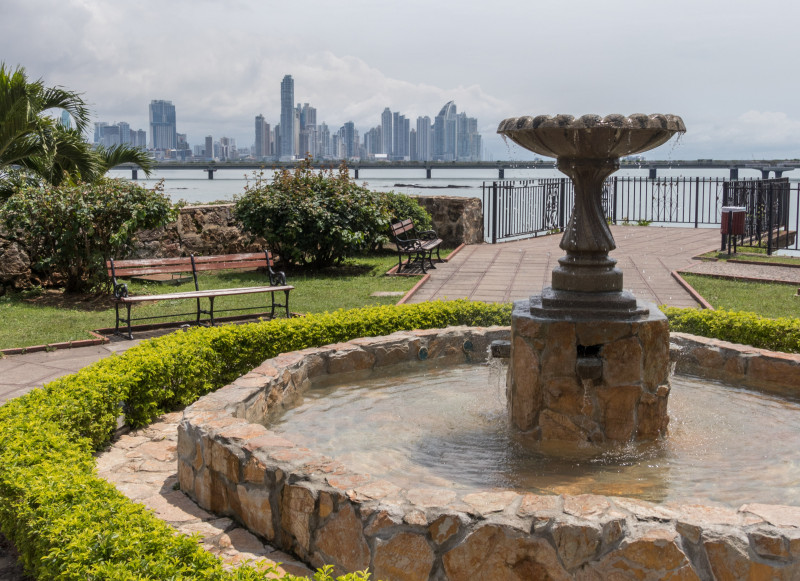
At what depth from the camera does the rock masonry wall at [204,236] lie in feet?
34.2

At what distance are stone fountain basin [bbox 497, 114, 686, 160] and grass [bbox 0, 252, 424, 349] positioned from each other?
4.99m

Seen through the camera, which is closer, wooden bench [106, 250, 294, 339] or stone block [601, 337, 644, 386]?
stone block [601, 337, 644, 386]

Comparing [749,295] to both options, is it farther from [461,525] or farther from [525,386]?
[461,525]

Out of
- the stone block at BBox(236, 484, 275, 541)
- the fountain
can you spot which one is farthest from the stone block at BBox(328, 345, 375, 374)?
the stone block at BBox(236, 484, 275, 541)

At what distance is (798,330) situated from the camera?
627 centimetres

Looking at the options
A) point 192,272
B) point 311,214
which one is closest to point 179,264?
point 192,272

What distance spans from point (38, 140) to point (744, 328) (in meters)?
10.4

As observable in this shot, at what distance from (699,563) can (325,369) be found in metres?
3.63

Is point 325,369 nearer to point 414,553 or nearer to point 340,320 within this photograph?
point 340,320

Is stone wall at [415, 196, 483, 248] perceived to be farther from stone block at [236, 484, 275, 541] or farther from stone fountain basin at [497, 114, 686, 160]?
stone block at [236, 484, 275, 541]

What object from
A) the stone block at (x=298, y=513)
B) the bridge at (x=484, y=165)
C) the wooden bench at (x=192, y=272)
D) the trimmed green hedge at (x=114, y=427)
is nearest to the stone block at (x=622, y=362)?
the stone block at (x=298, y=513)

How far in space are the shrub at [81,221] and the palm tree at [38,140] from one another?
103 centimetres

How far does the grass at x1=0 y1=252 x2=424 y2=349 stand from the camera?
8.09 meters

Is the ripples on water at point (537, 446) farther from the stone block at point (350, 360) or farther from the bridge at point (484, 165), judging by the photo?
the bridge at point (484, 165)
